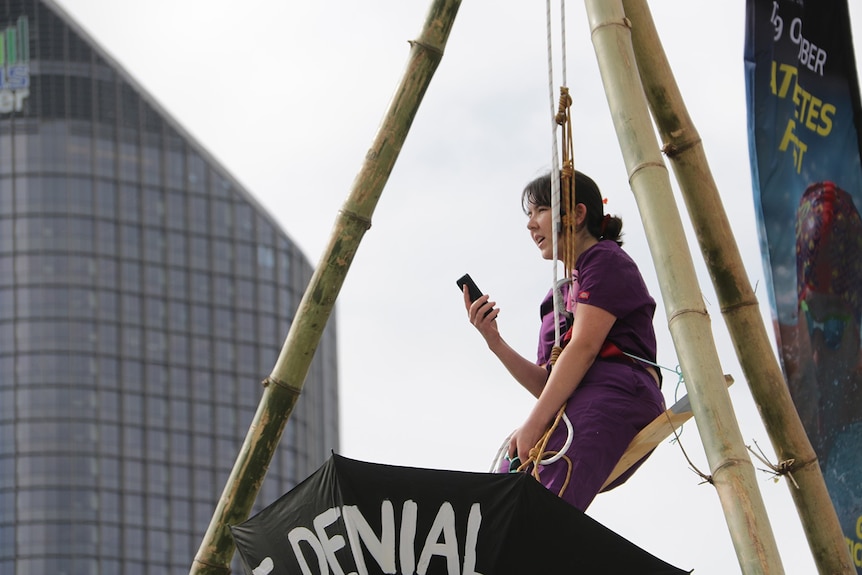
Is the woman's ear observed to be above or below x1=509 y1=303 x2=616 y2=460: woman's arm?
above

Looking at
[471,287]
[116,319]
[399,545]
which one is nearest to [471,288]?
[471,287]

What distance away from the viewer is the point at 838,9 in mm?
8547

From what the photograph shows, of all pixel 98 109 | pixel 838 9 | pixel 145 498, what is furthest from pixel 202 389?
pixel 838 9

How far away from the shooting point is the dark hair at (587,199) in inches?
268

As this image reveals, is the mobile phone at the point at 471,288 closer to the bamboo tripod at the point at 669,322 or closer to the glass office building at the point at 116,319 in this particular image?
the bamboo tripod at the point at 669,322

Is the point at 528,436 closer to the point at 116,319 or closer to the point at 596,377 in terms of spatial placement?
the point at 596,377

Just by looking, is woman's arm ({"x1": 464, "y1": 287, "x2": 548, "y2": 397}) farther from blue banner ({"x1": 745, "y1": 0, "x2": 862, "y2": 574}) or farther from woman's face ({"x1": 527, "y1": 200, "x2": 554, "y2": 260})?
blue banner ({"x1": 745, "y1": 0, "x2": 862, "y2": 574})

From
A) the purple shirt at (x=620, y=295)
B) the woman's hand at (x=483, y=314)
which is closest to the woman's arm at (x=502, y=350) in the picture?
the woman's hand at (x=483, y=314)

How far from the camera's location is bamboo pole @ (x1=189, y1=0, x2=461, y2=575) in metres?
6.82

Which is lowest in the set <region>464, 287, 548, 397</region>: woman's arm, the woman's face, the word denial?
the word denial

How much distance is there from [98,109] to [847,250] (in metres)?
84.3

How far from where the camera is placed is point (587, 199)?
6832 millimetres

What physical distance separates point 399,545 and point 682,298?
1245mm

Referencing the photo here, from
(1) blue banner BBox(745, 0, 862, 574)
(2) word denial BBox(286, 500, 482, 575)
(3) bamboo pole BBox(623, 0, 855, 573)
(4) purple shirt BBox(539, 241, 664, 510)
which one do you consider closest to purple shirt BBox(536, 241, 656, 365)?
(4) purple shirt BBox(539, 241, 664, 510)
